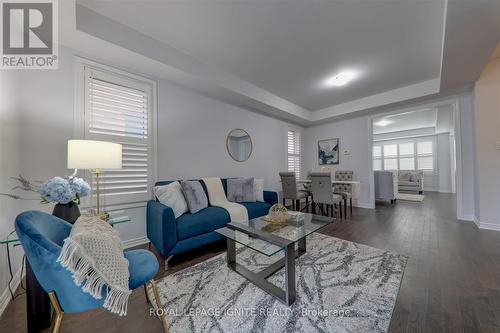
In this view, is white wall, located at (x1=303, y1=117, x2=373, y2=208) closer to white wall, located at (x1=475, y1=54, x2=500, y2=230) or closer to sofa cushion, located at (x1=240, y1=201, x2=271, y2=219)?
white wall, located at (x1=475, y1=54, x2=500, y2=230)

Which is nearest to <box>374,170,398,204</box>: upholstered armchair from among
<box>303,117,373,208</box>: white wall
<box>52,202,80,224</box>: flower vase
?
<box>303,117,373,208</box>: white wall

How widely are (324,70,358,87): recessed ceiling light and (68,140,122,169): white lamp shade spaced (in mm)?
3516

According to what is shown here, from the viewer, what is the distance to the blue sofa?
1960 millimetres

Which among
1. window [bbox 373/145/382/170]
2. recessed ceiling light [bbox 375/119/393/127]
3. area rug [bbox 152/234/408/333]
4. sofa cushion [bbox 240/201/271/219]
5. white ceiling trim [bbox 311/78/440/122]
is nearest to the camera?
area rug [bbox 152/234/408/333]

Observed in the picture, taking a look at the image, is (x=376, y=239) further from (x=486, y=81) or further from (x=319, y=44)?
(x=486, y=81)

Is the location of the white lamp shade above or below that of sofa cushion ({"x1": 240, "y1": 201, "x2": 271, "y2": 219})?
above

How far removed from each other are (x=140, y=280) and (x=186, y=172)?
6.98ft

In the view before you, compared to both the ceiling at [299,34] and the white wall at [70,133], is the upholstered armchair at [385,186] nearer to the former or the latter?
the ceiling at [299,34]

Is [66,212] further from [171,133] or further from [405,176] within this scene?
[405,176]

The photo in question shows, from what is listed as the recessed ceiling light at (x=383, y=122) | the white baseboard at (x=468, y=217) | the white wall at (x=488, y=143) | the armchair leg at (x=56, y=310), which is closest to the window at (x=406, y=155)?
the recessed ceiling light at (x=383, y=122)

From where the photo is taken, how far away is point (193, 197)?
8.23 feet

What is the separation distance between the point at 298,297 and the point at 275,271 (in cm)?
38

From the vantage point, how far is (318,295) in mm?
1523

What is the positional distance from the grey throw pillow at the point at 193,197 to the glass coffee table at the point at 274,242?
0.65 meters
